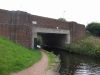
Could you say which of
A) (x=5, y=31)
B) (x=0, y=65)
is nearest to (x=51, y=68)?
(x=0, y=65)

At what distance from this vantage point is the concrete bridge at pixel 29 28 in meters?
31.5

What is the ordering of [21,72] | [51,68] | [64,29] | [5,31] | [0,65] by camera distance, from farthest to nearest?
[64,29]
[5,31]
[51,68]
[21,72]
[0,65]

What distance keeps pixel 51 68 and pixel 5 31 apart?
997 centimetres

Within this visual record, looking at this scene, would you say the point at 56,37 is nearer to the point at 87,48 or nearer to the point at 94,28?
the point at 87,48

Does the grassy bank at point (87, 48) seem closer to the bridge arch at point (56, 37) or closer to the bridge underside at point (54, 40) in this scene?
the bridge arch at point (56, 37)

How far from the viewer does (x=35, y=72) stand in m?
19.5

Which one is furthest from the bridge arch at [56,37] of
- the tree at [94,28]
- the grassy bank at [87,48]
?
the tree at [94,28]

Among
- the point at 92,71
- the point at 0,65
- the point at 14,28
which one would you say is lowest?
the point at 92,71

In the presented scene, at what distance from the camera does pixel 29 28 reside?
111 ft

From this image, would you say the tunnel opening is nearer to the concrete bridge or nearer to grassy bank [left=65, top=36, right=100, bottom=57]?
the concrete bridge

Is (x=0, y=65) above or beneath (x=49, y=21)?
beneath

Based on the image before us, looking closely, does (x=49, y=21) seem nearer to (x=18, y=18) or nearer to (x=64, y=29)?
(x=64, y=29)

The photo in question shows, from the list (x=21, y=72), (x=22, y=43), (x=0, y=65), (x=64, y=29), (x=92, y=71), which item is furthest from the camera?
(x=64, y=29)

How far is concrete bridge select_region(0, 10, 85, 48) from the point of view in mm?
31516
